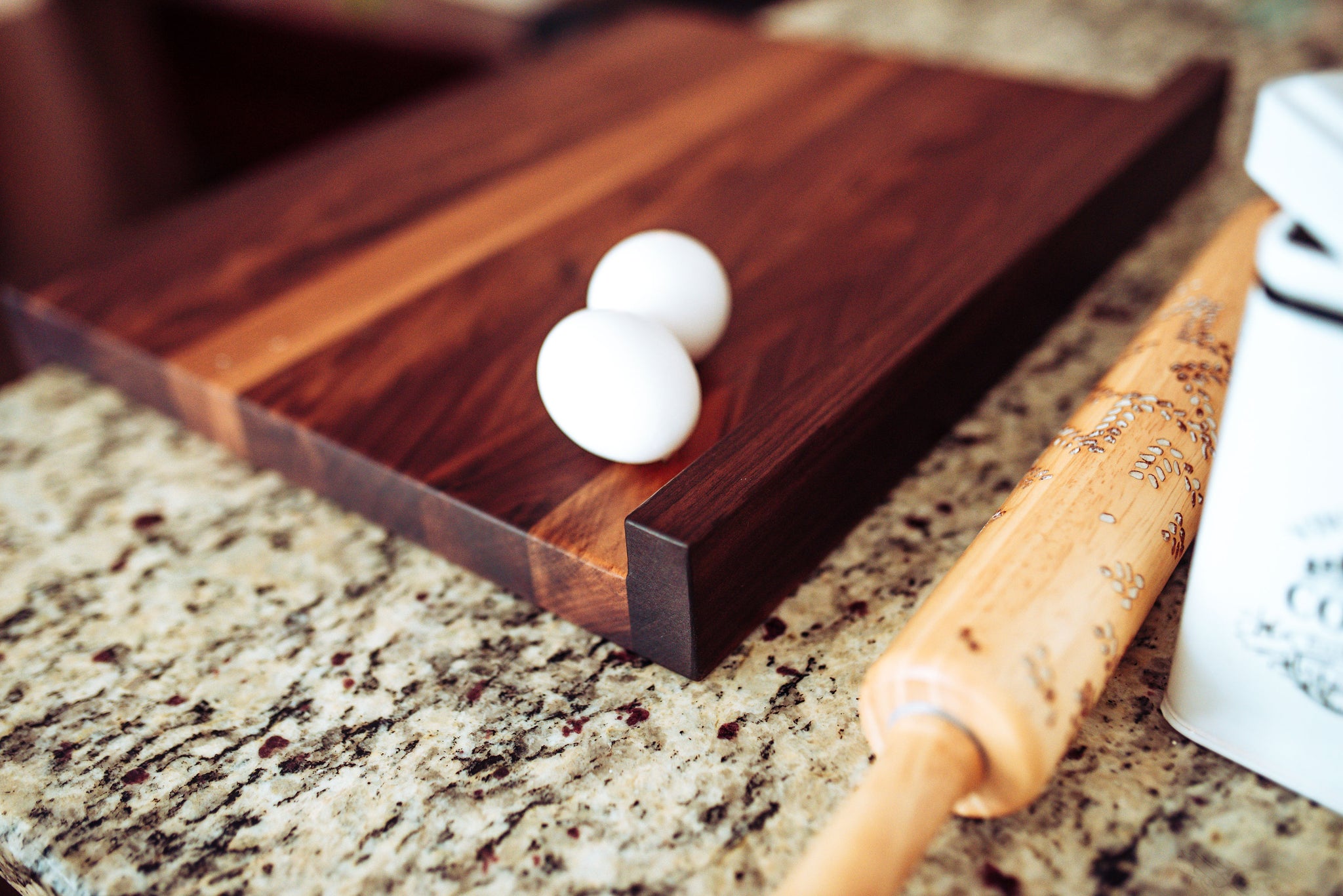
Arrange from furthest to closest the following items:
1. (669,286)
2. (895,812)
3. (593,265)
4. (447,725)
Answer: (593,265) < (669,286) < (447,725) < (895,812)

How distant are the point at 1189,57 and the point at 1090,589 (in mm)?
1264

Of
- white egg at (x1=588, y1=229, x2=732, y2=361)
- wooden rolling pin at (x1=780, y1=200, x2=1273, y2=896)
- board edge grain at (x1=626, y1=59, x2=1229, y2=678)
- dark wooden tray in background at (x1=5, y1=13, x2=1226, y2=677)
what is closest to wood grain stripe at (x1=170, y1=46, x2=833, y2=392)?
dark wooden tray in background at (x1=5, y1=13, x2=1226, y2=677)

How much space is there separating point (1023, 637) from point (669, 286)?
34 cm

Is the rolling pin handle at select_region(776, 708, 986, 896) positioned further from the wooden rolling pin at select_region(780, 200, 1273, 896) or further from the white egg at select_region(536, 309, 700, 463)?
the white egg at select_region(536, 309, 700, 463)

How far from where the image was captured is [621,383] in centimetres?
60

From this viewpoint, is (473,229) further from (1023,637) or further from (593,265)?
(1023,637)

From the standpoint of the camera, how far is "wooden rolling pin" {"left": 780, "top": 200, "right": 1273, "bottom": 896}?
1.38ft

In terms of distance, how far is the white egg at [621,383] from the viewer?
0.60m

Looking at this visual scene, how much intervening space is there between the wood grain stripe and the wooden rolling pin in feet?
1.79

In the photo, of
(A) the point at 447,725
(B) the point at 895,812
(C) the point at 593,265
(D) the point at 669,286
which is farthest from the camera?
(C) the point at 593,265

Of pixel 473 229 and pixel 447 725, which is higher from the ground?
pixel 473 229

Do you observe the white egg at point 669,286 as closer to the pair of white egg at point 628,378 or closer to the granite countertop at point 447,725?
the pair of white egg at point 628,378

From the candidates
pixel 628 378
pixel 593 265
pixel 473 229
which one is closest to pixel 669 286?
pixel 628 378

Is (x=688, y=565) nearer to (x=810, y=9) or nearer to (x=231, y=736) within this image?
(x=231, y=736)
